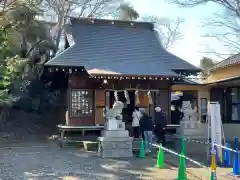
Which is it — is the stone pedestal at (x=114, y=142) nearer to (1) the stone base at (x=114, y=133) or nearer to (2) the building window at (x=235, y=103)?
Result: (1) the stone base at (x=114, y=133)

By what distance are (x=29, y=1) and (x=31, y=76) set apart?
4.88m

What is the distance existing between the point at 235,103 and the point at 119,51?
684cm

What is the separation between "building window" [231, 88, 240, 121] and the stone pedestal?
8329 mm

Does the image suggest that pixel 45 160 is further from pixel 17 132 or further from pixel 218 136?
pixel 17 132

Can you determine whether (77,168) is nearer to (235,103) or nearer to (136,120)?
(136,120)

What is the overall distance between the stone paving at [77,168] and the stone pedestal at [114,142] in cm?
42

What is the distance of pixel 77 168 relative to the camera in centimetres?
989

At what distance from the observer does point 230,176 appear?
8.74 metres

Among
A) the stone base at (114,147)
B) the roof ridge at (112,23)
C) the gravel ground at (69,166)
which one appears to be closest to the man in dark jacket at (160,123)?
the stone base at (114,147)

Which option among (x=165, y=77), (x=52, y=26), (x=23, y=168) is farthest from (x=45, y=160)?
(x=52, y=26)

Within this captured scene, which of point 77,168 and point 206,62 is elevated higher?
point 206,62

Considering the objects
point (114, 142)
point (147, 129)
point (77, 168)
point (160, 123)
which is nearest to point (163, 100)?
point (160, 123)

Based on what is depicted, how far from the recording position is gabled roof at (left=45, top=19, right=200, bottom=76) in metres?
15.8

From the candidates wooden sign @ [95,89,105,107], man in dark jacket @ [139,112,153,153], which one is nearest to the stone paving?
man in dark jacket @ [139,112,153,153]
